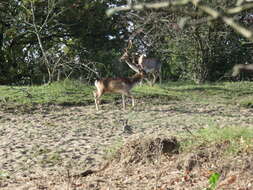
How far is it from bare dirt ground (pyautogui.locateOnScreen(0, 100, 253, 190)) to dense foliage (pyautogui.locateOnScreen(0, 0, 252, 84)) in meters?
6.69

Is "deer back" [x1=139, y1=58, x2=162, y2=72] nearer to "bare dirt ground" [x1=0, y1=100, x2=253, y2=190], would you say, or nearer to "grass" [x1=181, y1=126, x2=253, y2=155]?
"bare dirt ground" [x1=0, y1=100, x2=253, y2=190]

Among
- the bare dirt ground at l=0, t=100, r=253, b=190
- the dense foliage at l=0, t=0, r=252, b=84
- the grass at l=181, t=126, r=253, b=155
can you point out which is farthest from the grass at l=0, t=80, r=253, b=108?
the grass at l=181, t=126, r=253, b=155

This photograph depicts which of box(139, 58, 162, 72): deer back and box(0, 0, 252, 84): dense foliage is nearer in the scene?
box(139, 58, 162, 72): deer back

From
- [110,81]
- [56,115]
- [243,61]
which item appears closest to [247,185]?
[56,115]

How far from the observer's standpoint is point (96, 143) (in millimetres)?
7656

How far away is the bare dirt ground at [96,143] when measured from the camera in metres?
5.16

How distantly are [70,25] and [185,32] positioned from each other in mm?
3867

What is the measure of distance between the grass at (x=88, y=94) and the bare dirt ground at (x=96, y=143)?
21.2 inches

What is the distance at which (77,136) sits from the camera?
8211 mm

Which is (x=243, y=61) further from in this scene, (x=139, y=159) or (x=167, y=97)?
(x=139, y=159)

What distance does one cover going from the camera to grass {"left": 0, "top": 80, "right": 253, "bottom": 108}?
11.7m

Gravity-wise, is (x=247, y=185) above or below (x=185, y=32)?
below

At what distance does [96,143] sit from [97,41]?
1211 centimetres

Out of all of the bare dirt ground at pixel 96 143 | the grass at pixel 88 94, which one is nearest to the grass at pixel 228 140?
the bare dirt ground at pixel 96 143
